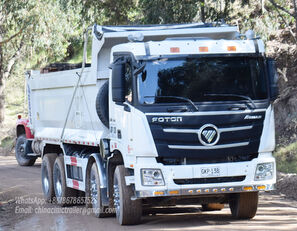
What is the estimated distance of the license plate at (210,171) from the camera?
369 inches

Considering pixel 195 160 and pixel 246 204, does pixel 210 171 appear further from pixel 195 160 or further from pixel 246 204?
pixel 246 204

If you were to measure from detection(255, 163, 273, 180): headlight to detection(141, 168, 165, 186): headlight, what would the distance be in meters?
1.47

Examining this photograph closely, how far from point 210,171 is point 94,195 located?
2.75 metres

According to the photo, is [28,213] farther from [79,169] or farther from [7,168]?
[7,168]

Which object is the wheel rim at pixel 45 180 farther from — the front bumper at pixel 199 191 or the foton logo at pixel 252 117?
the foton logo at pixel 252 117

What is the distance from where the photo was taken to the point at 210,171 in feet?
30.9

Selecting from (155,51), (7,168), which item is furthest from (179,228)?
(7,168)

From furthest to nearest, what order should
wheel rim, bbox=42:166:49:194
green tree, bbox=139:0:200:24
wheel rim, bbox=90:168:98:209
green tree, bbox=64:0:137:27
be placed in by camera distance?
green tree, bbox=64:0:137:27
green tree, bbox=139:0:200:24
wheel rim, bbox=42:166:49:194
wheel rim, bbox=90:168:98:209

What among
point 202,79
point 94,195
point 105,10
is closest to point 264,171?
point 202,79

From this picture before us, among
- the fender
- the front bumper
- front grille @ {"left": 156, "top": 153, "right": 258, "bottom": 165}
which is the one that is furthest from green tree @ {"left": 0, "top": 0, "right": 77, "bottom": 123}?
the front bumper

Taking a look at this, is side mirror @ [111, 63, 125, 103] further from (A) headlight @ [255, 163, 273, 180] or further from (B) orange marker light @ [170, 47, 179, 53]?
(A) headlight @ [255, 163, 273, 180]

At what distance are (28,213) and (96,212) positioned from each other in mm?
1714

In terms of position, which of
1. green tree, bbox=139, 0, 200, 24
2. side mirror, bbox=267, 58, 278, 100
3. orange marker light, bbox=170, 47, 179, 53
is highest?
green tree, bbox=139, 0, 200, 24

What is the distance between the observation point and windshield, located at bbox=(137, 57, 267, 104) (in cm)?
940
